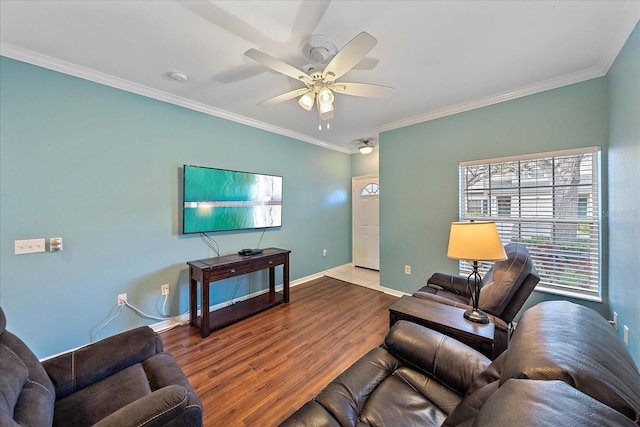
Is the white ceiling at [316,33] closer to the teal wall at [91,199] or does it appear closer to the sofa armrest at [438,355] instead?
the teal wall at [91,199]

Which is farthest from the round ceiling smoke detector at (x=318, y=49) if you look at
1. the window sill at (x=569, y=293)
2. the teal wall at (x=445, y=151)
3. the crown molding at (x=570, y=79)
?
the window sill at (x=569, y=293)

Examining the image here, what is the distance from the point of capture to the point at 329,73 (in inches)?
69.2

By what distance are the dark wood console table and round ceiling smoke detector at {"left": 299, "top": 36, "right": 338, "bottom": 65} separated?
7.27ft

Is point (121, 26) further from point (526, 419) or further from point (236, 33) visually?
point (526, 419)

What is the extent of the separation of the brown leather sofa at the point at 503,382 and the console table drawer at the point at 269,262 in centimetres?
193

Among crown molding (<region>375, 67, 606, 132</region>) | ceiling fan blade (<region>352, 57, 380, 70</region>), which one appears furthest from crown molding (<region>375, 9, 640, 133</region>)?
ceiling fan blade (<region>352, 57, 380, 70</region>)

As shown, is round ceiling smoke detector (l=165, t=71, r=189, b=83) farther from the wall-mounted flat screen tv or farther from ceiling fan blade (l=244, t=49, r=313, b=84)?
ceiling fan blade (l=244, t=49, r=313, b=84)

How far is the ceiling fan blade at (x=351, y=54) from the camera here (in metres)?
1.36

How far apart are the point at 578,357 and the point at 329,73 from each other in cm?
192

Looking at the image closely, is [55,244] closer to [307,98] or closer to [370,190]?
[307,98]

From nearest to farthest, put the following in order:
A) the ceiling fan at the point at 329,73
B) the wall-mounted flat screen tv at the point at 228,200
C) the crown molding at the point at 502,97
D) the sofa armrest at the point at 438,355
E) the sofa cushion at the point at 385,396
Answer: the sofa cushion at the point at 385,396
the sofa armrest at the point at 438,355
the ceiling fan at the point at 329,73
the crown molding at the point at 502,97
the wall-mounted flat screen tv at the point at 228,200

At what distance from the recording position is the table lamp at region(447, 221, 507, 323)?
162 cm

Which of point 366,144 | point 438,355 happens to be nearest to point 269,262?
point 438,355

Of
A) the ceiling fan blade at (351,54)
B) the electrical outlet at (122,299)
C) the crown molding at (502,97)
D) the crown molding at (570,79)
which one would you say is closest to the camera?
the ceiling fan blade at (351,54)
